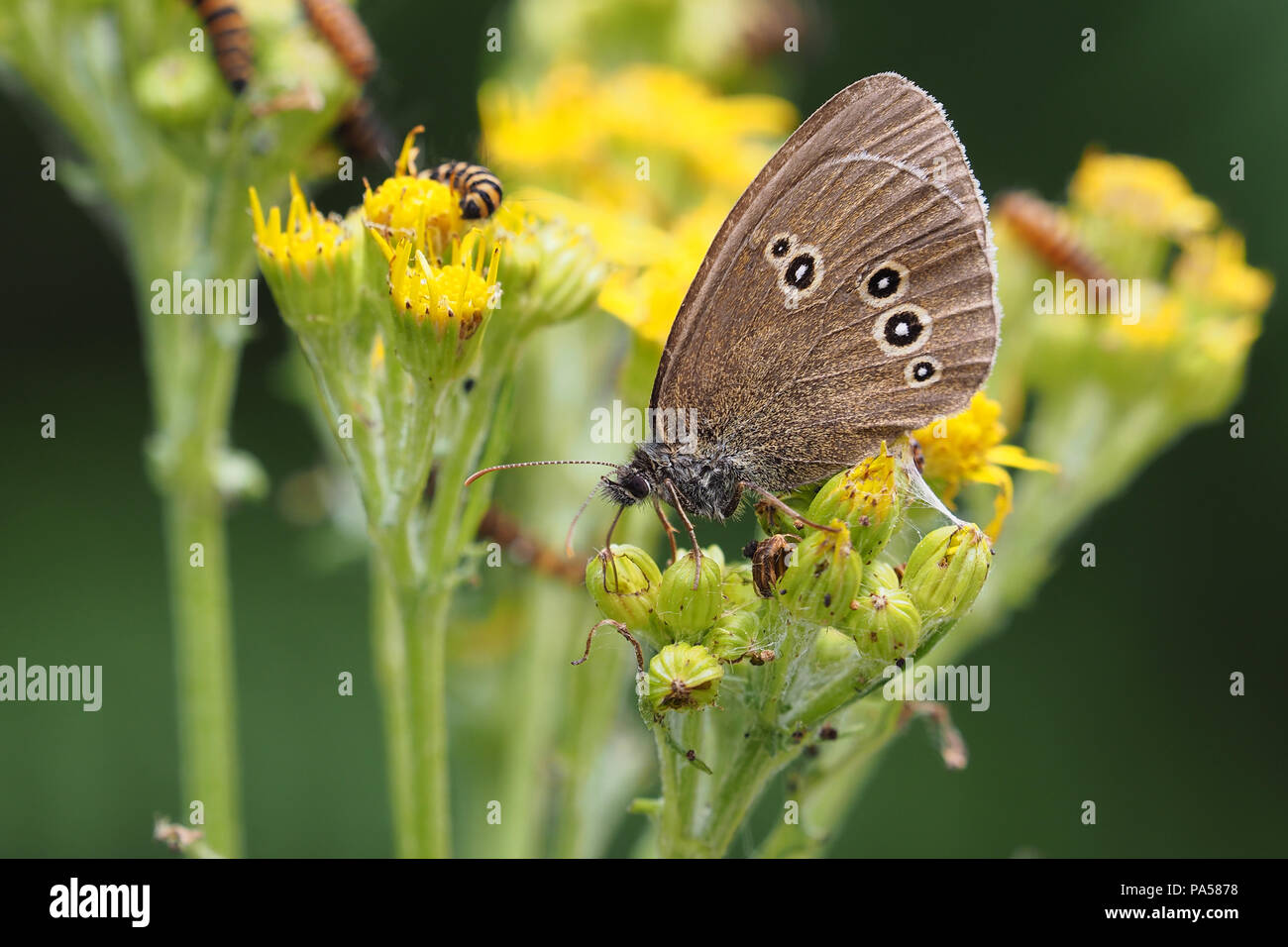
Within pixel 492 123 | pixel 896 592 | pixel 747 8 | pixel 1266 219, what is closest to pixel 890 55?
pixel 747 8

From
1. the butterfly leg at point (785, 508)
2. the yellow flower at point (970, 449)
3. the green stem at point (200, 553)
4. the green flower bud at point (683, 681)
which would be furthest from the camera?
the green stem at point (200, 553)

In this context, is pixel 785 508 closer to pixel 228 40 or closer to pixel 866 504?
pixel 866 504

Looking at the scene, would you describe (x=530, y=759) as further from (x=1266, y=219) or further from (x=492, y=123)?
(x=1266, y=219)

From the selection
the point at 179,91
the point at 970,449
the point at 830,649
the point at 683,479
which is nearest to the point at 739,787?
the point at 830,649

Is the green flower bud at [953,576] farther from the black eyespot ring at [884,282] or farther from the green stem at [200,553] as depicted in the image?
the green stem at [200,553]

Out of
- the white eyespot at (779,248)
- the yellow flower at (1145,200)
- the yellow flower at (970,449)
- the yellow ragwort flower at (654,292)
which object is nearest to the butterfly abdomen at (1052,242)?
the yellow flower at (1145,200)

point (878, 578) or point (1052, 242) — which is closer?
point (878, 578)

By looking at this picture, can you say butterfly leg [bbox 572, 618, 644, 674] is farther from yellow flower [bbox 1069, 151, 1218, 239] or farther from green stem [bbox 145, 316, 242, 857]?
yellow flower [bbox 1069, 151, 1218, 239]
